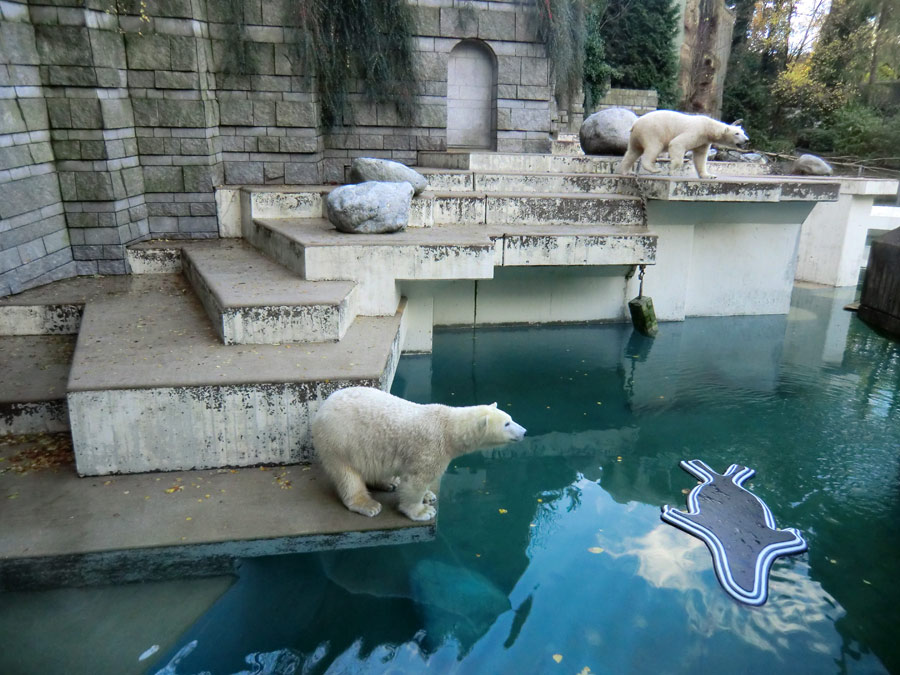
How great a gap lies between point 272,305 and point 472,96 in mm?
6407

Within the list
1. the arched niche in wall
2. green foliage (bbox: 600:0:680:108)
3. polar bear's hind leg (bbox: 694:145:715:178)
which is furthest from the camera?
green foliage (bbox: 600:0:680:108)

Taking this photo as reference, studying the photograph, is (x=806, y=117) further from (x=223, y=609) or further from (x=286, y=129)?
(x=223, y=609)

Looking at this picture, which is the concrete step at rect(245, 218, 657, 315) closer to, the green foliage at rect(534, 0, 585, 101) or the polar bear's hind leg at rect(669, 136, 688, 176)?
the polar bear's hind leg at rect(669, 136, 688, 176)

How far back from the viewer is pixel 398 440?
133 inches

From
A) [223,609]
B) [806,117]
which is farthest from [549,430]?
[806,117]

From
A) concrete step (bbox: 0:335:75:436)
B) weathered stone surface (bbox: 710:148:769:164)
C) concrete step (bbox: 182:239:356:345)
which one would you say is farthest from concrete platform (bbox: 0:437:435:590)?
weathered stone surface (bbox: 710:148:769:164)

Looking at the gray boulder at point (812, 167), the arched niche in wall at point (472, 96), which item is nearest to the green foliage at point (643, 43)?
the gray boulder at point (812, 167)

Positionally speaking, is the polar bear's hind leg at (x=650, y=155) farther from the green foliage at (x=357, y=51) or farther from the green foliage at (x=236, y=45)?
the green foliage at (x=236, y=45)

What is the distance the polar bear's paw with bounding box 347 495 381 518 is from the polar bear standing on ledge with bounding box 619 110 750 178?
6.17 meters

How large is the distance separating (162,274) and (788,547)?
242 inches

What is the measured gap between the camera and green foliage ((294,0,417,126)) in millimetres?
7520

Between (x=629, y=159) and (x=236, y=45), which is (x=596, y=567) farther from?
(x=236, y=45)

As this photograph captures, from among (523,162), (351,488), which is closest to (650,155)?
(523,162)

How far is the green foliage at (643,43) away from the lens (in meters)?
20.8
